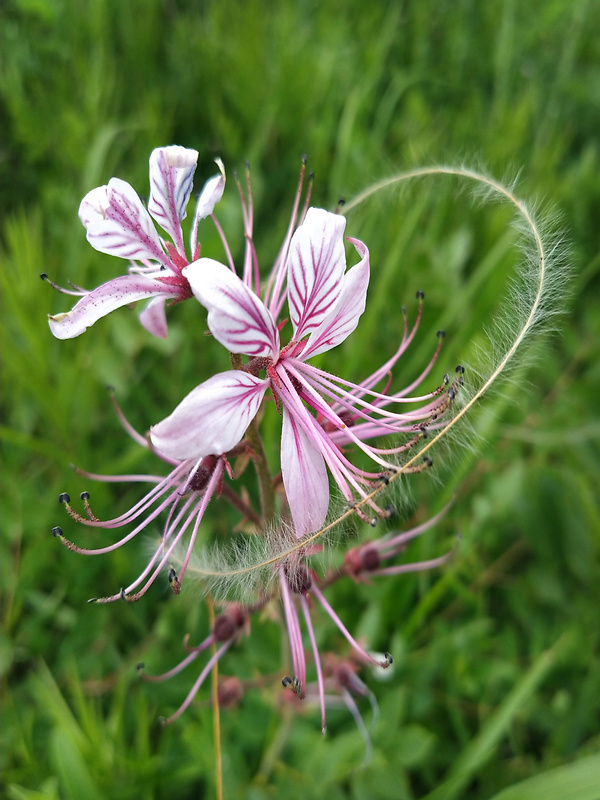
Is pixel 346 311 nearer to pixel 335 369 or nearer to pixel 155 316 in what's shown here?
pixel 155 316

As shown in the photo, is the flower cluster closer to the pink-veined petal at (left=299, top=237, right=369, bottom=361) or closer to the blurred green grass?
the pink-veined petal at (left=299, top=237, right=369, bottom=361)

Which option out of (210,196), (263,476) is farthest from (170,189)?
(263,476)

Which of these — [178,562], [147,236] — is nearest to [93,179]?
[147,236]

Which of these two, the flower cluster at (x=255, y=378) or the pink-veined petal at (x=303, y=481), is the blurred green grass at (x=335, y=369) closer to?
the flower cluster at (x=255, y=378)

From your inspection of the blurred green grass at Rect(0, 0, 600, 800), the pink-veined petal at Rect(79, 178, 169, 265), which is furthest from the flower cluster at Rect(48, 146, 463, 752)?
the blurred green grass at Rect(0, 0, 600, 800)

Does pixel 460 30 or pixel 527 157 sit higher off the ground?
pixel 460 30

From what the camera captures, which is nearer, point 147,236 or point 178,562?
point 147,236

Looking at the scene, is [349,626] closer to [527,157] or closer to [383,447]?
[383,447]

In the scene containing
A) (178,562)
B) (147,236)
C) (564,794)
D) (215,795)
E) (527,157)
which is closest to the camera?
(147,236)

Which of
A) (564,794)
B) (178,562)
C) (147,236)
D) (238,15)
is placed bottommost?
(564,794)
